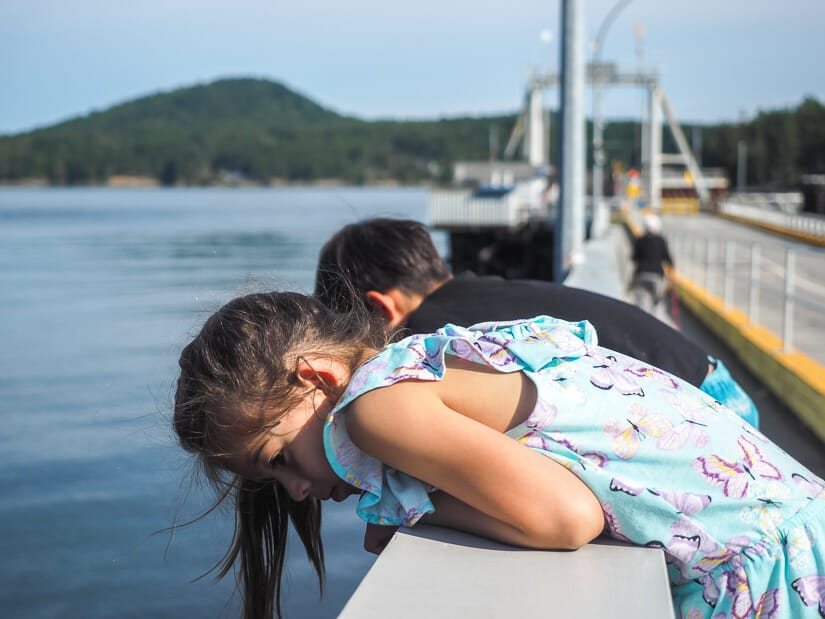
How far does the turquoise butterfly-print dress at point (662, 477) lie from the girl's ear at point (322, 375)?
4.2 inches

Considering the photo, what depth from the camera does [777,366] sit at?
766 cm

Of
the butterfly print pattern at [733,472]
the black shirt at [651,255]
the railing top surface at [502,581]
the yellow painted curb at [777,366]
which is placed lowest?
the yellow painted curb at [777,366]

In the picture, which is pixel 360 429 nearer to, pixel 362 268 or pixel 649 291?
pixel 362 268

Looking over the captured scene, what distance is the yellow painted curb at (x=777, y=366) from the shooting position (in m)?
6.45

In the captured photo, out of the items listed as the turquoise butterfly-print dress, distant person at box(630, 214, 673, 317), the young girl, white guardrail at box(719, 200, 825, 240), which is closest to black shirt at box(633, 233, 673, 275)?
distant person at box(630, 214, 673, 317)

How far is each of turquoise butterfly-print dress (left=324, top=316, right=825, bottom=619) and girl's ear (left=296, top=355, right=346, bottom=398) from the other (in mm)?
107

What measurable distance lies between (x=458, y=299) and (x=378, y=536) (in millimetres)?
1387

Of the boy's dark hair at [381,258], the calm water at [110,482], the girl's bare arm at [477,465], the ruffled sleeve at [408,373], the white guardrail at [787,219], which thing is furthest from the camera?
the white guardrail at [787,219]

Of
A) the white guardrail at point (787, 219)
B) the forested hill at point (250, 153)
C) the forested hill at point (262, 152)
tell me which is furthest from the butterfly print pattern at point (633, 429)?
the forested hill at point (250, 153)

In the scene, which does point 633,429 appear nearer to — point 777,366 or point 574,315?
point 574,315

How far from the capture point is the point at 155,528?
6816 mm

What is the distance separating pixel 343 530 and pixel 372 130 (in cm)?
18458

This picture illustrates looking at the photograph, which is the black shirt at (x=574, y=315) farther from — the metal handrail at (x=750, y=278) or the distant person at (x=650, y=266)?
the distant person at (x=650, y=266)

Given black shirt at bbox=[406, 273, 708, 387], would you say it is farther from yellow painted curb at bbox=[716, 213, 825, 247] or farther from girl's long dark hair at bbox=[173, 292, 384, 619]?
yellow painted curb at bbox=[716, 213, 825, 247]
